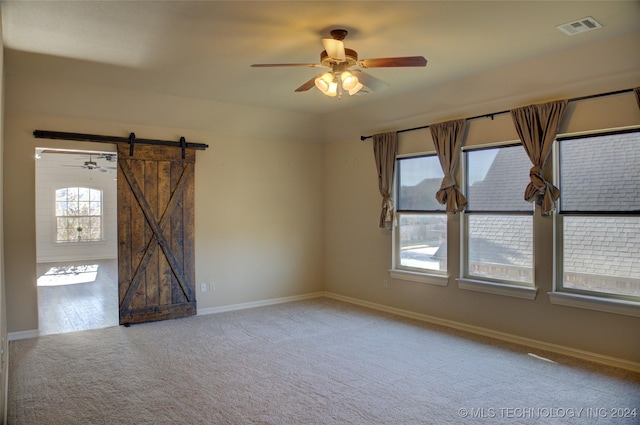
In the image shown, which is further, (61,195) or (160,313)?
(61,195)

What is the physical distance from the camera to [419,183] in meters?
5.85

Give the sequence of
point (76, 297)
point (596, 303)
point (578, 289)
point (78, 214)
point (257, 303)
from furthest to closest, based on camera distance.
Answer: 1. point (78, 214)
2. point (76, 297)
3. point (257, 303)
4. point (578, 289)
5. point (596, 303)

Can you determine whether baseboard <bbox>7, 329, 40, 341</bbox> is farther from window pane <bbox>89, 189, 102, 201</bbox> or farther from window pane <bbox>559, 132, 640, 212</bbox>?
window pane <bbox>89, 189, 102, 201</bbox>

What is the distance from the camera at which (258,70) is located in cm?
456

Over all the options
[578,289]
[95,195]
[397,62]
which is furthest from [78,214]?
[578,289]

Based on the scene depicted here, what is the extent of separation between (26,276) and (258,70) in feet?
12.0

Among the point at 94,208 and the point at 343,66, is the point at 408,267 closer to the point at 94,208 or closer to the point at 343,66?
the point at 343,66

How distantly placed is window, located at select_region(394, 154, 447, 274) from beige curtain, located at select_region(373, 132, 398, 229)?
5.4 inches

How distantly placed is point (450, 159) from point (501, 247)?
1222 millimetres

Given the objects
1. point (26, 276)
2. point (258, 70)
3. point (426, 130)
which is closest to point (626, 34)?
point (426, 130)

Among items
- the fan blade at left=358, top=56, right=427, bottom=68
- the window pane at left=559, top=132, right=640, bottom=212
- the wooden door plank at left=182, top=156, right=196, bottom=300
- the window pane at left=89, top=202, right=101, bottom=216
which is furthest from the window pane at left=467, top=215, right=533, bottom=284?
the window pane at left=89, top=202, right=101, bottom=216

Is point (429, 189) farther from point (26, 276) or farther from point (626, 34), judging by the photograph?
point (26, 276)

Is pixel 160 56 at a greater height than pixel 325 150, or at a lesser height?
greater

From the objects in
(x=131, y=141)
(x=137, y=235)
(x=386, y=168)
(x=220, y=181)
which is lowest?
(x=137, y=235)
